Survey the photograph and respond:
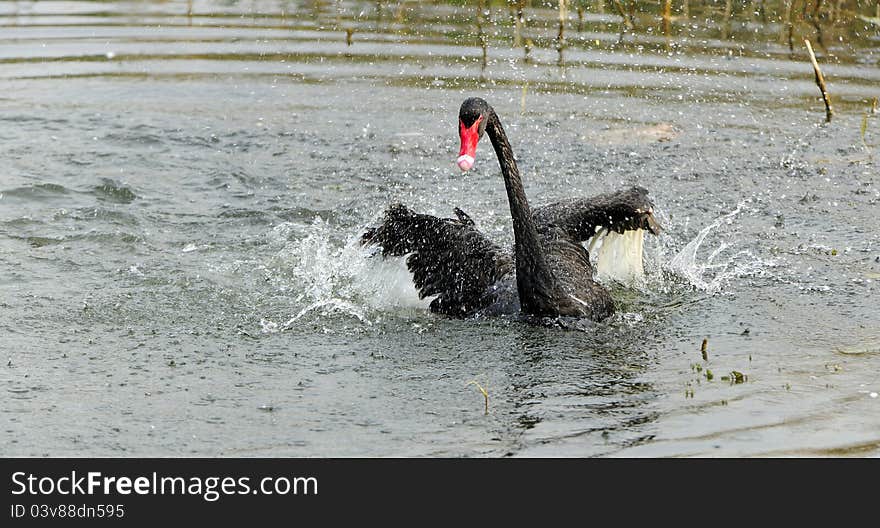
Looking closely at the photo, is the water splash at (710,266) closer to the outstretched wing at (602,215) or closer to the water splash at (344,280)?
the outstretched wing at (602,215)

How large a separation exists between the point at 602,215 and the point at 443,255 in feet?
3.36

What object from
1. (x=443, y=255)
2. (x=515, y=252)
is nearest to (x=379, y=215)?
(x=443, y=255)

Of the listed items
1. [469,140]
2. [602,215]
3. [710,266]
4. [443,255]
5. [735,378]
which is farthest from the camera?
[710,266]

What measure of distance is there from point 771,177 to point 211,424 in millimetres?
5409

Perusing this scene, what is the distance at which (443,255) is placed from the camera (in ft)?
22.8

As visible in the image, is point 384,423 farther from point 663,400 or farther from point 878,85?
point 878,85

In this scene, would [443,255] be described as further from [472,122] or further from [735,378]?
[735,378]

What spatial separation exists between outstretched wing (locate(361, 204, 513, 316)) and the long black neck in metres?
0.38

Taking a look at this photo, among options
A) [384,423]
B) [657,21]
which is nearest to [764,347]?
[384,423]

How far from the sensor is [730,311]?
6785 millimetres

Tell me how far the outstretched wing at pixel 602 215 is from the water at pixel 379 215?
43cm

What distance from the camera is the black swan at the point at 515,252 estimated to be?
653 centimetres

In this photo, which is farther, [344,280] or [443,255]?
Result: [344,280]

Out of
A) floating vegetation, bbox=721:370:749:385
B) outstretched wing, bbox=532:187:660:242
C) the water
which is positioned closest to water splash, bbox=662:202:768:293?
the water
